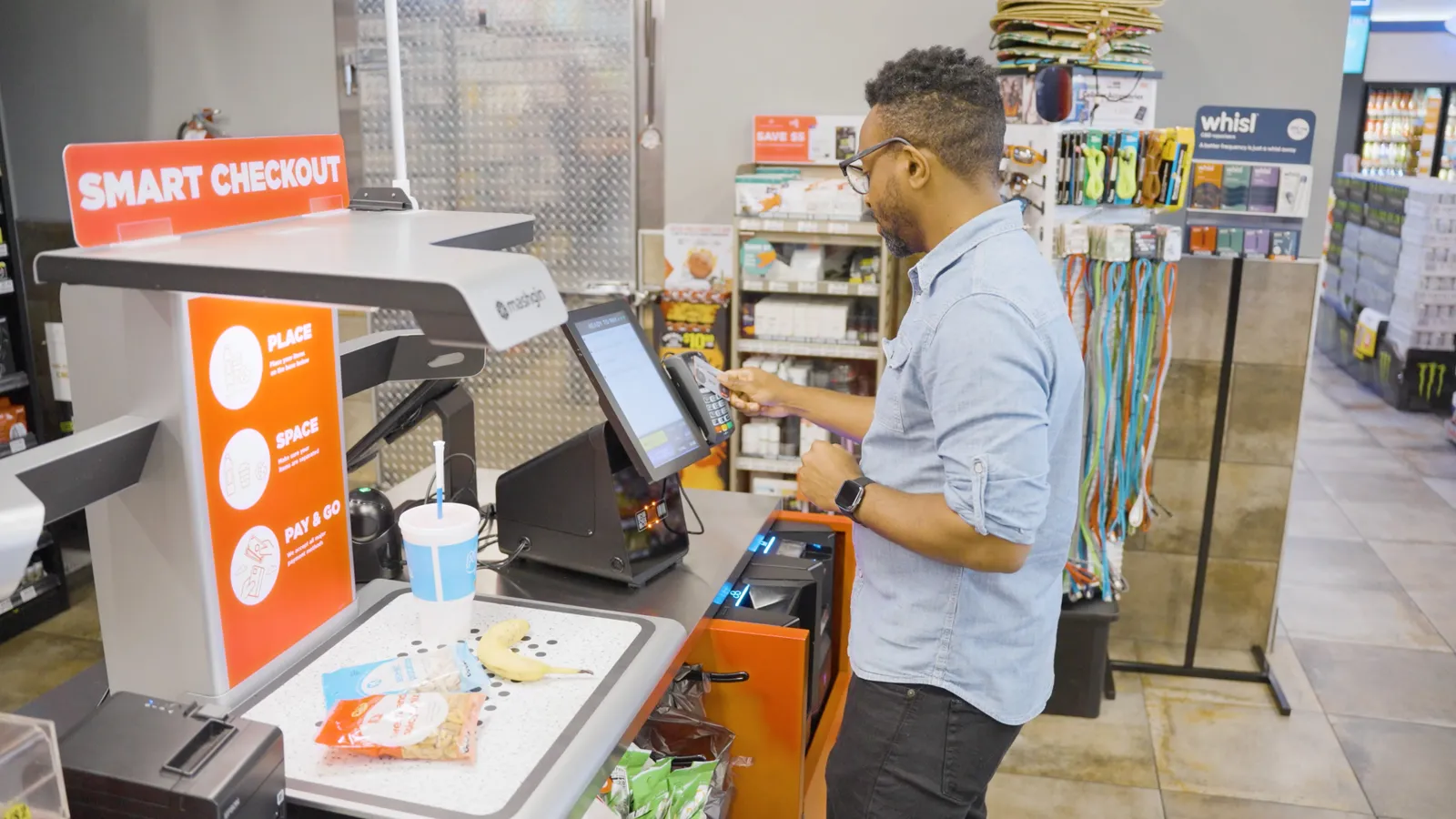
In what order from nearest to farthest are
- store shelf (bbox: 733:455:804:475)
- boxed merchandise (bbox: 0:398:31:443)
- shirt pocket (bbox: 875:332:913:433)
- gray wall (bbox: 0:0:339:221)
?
shirt pocket (bbox: 875:332:913:433)
store shelf (bbox: 733:455:804:475)
boxed merchandise (bbox: 0:398:31:443)
gray wall (bbox: 0:0:339:221)

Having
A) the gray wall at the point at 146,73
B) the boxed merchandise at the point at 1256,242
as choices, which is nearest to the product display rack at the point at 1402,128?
the boxed merchandise at the point at 1256,242

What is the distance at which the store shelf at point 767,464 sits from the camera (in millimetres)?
4230

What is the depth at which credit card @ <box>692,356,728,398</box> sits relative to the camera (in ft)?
7.79

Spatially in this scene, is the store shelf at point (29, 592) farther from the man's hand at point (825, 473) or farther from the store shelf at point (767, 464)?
the man's hand at point (825, 473)

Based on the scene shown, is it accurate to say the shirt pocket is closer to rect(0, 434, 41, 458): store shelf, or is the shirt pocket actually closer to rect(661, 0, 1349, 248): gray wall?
rect(661, 0, 1349, 248): gray wall

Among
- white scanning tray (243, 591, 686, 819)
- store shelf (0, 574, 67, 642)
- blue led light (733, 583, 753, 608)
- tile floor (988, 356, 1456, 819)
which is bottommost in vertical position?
tile floor (988, 356, 1456, 819)

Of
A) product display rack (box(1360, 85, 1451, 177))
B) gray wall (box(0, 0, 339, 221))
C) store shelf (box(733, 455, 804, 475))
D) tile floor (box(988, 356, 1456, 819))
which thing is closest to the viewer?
tile floor (box(988, 356, 1456, 819))

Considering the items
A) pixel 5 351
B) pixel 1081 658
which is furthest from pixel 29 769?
pixel 5 351

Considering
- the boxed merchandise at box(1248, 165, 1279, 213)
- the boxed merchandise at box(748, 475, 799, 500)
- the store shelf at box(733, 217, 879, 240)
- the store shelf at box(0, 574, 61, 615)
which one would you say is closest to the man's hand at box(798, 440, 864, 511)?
the store shelf at box(733, 217, 879, 240)

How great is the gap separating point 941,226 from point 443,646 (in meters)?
1.10

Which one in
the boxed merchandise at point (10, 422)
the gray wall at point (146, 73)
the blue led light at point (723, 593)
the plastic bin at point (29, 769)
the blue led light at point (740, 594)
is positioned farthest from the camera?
the gray wall at point (146, 73)

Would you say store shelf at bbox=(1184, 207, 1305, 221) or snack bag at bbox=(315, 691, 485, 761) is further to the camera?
store shelf at bbox=(1184, 207, 1305, 221)

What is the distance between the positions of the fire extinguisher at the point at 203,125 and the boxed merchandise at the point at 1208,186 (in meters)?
4.02

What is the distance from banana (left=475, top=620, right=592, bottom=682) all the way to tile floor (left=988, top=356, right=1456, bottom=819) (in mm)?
2093
